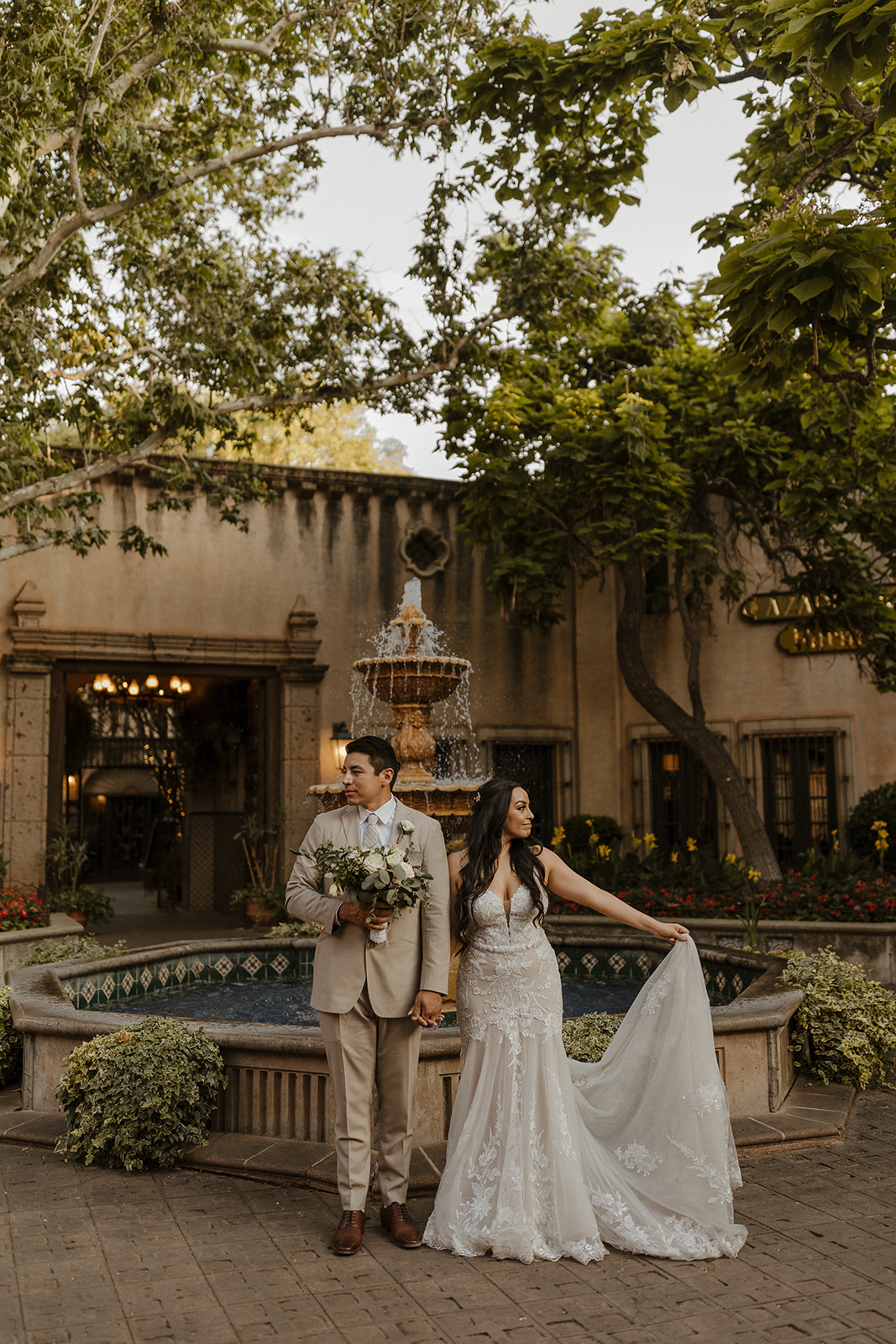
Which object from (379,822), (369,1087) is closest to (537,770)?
(379,822)

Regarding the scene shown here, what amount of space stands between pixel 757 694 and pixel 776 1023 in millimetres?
10284

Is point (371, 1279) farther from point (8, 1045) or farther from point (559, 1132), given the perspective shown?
point (8, 1045)

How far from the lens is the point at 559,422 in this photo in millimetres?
13539

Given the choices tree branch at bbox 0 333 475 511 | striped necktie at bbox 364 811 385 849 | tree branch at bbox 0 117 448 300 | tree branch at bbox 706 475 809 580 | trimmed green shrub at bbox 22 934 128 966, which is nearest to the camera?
striped necktie at bbox 364 811 385 849

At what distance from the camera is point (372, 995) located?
14.7 feet

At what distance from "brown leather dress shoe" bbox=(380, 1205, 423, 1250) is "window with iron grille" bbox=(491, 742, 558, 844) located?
40.4 ft

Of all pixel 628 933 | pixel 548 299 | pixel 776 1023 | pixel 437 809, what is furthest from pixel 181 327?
pixel 776 1023

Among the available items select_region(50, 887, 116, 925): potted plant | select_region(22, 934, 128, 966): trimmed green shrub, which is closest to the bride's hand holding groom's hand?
select_region(22, 934, 128, 966): trimmed green shrub

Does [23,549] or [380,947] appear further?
[23,549]

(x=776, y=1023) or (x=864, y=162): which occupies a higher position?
(x=864, y=162)

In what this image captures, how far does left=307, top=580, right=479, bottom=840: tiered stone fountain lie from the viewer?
7832 millimetres

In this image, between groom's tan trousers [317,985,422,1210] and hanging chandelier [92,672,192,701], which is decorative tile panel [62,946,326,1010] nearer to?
groom's tan trousers [317,985,422,1210]

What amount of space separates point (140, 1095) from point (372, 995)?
1.72 metres

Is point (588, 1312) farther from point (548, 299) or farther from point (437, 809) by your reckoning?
point (548, 299)
